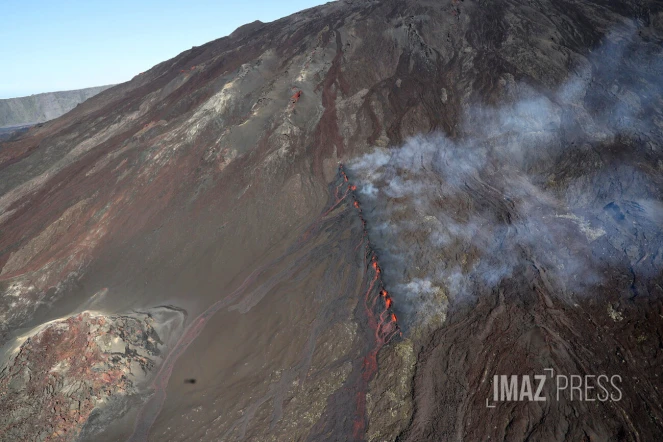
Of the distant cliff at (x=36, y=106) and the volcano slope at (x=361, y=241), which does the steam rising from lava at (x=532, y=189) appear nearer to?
the volcano slope at (x=361, y=241)

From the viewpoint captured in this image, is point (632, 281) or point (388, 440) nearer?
point (388, 440)

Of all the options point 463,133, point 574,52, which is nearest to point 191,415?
point 463,133

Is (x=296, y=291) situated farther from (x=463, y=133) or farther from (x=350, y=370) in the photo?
(x=463, y=133)

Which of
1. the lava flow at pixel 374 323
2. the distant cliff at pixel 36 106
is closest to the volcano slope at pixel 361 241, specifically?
the lava flow at pixel 374 323

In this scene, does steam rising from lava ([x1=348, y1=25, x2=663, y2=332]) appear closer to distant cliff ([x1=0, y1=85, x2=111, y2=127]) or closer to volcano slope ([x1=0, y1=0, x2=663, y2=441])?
volcano slope ([x1=0, y1=0, x2=663, y2=441])

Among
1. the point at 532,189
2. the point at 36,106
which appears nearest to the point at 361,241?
the point at 532,189
